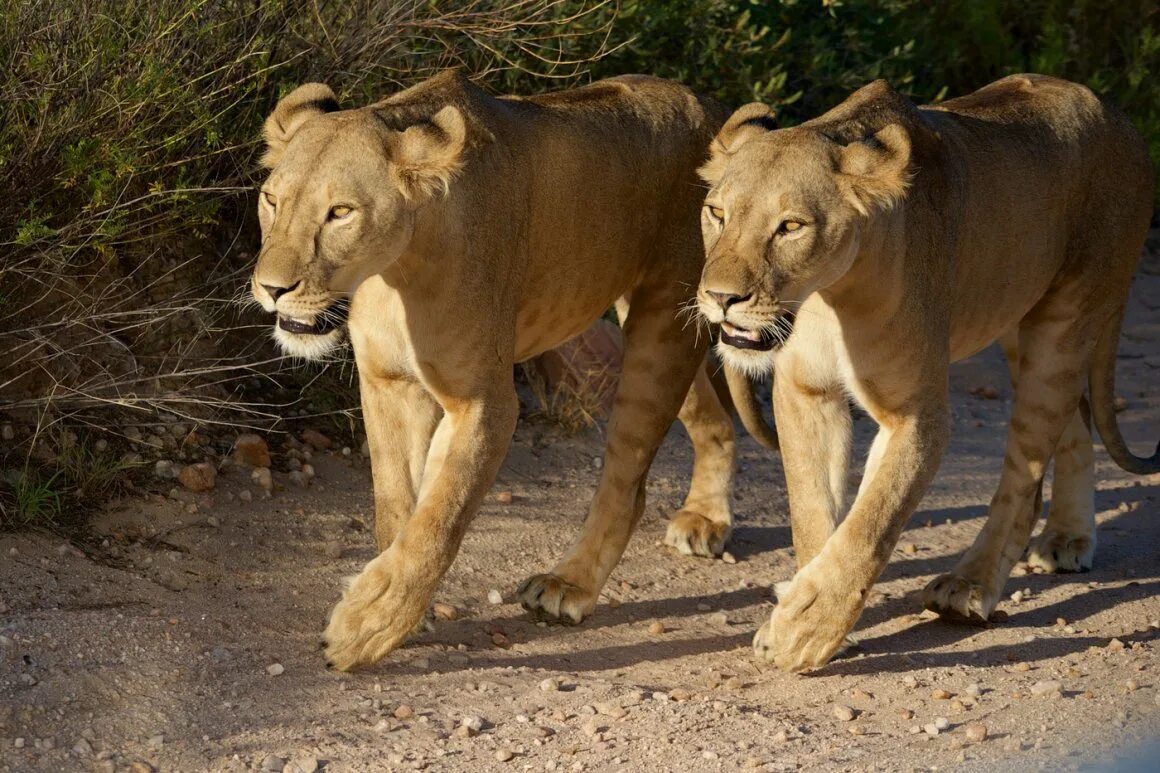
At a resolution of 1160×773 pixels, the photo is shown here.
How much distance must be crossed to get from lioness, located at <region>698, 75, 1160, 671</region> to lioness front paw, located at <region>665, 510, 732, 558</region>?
2.97ft

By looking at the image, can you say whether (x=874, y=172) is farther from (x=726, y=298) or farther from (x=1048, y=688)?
(x=1048, y=688)

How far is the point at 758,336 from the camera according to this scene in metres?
4.43

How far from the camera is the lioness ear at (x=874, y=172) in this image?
15.1 feet

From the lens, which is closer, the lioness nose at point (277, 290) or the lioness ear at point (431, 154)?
the lioness nose at point (277, 290)

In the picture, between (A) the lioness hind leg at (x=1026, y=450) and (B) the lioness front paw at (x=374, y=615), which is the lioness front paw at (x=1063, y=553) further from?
(B) the lioness front paw at (x=374, y=615)

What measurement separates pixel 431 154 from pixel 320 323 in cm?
57

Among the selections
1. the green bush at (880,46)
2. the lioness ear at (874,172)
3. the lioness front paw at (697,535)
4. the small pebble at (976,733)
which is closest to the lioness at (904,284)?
the lioness ear at (874,172)

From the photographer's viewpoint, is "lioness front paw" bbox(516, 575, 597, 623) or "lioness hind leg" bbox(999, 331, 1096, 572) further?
"lioness hind leg" bbox(999, 331, 1096, 572)

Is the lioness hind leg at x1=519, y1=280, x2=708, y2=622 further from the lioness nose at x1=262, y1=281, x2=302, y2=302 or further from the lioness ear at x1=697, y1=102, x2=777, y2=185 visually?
the lioness nose at x1=262, y1=281, x2=302, y2=302

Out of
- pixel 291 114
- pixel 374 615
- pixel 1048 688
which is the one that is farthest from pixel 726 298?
pixel 1048 688

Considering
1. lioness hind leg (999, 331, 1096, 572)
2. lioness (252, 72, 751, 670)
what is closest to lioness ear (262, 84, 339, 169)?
lioness (252, 72, 751, 670)

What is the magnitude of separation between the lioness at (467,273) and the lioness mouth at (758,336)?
0.69 m

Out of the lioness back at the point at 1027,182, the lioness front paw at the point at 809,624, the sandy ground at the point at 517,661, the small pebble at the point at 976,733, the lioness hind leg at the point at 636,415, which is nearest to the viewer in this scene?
the sandy ground at the point at 517,661

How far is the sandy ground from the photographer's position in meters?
4.21
